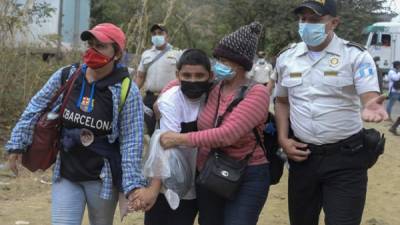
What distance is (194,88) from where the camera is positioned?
3.86 meters

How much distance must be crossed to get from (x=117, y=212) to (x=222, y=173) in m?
2.95

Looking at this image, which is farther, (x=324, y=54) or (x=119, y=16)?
(x=119, y=16)

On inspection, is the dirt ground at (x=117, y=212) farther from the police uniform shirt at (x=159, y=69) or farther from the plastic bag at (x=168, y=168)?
the plastic bag at (x=168, y=168)

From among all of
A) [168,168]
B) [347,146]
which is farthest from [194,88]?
[347,146]

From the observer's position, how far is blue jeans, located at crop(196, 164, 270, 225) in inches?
149

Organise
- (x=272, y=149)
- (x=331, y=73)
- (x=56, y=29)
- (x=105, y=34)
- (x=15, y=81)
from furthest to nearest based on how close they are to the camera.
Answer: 1. (x=56, y=29)
2. (x=15, y=81)
3. (x=272, y=149)
4. (x=331, y=73)
5. (x=105, y=34)

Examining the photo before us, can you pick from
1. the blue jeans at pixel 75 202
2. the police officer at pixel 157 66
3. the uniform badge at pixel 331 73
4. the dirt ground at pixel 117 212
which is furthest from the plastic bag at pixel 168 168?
the police officer at pixel 157 66

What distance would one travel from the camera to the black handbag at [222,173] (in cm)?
369

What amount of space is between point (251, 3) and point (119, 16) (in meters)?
16.0

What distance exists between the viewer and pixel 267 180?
3.88 meters

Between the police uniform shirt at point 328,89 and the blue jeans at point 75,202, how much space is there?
126cm

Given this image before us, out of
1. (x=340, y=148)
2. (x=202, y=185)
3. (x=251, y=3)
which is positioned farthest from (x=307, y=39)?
(x=251, y=3)

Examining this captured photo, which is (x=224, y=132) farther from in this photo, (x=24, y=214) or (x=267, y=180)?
(x=24, y=214)

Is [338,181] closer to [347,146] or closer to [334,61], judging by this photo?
[347,146]
